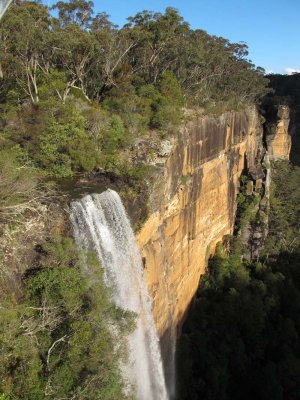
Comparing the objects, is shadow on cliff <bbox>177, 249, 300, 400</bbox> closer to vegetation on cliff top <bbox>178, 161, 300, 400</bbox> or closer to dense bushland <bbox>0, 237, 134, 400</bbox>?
vegetation on cliff top <bbox>178, 161, 300, 400</bbox>

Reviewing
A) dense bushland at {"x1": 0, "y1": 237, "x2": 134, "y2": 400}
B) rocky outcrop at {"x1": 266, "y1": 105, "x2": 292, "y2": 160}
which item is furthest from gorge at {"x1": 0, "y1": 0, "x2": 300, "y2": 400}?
rocky outcrop at {"x1": 266, "y1": 105, "x2": 292, "y2": 160}

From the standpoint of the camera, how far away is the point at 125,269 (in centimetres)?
1196

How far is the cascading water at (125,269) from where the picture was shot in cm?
1065

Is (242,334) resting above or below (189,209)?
below

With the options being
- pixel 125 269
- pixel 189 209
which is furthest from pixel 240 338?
pixel 125 269

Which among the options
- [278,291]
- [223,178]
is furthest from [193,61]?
[278,291]

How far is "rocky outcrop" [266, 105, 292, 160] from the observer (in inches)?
1574

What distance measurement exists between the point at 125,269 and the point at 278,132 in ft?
114

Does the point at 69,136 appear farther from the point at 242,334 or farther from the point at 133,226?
the point at 242,334

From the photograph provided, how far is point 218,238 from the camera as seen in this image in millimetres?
26594

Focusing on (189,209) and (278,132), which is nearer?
(189,209)

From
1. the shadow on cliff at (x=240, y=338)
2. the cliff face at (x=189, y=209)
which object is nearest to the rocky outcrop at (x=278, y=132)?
the cliff face at (x=189, y=209)

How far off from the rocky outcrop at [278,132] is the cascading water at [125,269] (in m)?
32.0

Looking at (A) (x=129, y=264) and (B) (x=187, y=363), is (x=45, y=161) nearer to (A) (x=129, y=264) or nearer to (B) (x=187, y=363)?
(A) (x=129, y=264)
